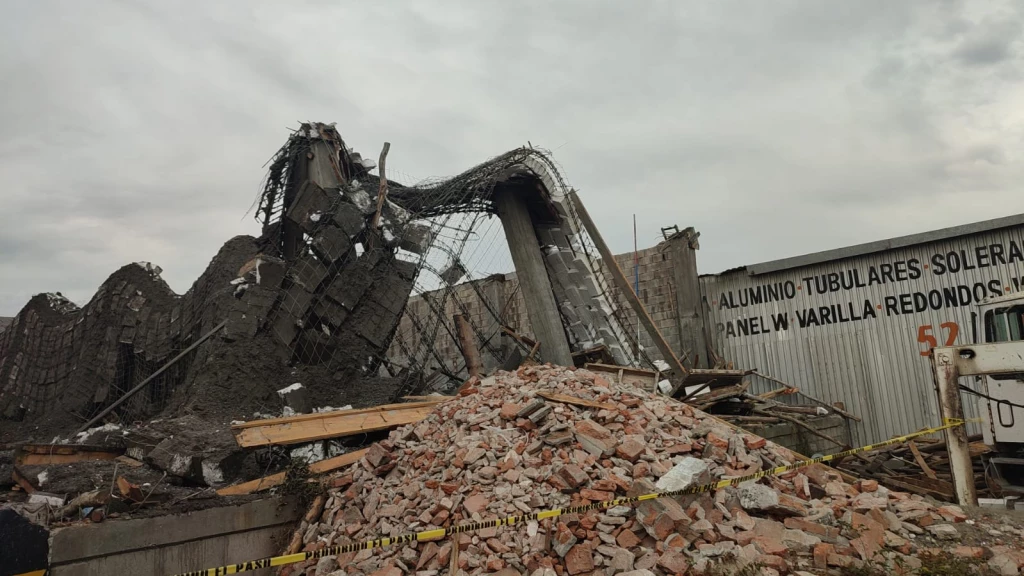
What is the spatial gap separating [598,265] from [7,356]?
1295cm

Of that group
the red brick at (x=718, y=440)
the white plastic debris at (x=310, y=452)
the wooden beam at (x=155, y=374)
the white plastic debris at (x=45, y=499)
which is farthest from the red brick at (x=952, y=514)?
the wooden beam at (x=155, y=374)

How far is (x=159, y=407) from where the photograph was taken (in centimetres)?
1130

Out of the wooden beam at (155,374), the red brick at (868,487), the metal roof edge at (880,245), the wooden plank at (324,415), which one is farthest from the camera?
the wooden beam at (155,374)

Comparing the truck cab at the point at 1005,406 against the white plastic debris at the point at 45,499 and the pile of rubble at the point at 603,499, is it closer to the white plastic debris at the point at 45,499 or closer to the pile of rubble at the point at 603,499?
the pile of rubble at the point at 603,499

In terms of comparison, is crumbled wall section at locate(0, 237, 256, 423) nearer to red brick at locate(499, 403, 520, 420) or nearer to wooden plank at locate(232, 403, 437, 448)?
wooden plank at locate(232, 403, 437, 448)

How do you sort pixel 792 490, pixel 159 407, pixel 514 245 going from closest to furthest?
1. pixel 792 490
2. pixel 159 407
3. pixel 514 245

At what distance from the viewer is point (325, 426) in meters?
8.14

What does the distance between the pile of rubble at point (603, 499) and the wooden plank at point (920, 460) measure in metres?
1.98

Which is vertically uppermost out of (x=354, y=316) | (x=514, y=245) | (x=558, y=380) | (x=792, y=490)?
(x=514, y=245)

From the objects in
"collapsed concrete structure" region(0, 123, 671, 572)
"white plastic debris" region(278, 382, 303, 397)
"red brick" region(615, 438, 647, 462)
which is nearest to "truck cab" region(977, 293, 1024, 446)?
"red brick" region(615, 438, 647, 462)

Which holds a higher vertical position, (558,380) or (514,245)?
(514,245)

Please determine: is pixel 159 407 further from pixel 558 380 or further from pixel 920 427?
pixel 920 427

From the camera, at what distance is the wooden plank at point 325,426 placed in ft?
25.0

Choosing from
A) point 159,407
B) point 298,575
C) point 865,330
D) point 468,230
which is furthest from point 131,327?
point 865,330
